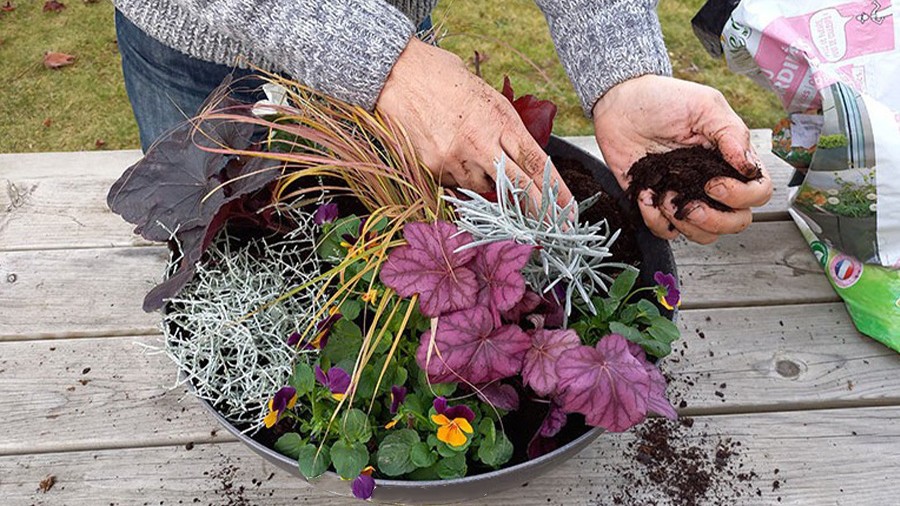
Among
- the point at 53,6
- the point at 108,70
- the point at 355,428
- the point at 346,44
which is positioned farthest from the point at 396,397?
the point at 53,6

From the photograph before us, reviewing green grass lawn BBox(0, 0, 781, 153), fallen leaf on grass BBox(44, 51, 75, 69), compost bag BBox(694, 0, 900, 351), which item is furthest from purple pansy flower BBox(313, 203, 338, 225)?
fallen leaf on grass BBox(44, 51, 75, 69)

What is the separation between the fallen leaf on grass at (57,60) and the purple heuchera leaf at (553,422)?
2.14 m

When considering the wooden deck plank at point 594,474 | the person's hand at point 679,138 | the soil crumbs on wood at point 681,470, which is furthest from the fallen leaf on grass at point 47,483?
the person's hand at point 679,138

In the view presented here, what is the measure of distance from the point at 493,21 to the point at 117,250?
164 centimetres

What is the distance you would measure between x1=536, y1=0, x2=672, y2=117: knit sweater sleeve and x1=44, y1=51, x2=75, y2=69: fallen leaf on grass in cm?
189

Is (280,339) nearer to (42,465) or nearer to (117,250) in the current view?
(42,465)

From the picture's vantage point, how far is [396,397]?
2.15ft

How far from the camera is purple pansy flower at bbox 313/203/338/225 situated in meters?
0.74

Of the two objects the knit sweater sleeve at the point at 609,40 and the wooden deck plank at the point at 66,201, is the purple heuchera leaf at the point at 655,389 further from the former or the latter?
the wooden deck plank at the point at 66,201

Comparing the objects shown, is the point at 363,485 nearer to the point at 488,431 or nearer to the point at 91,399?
the point at 488,431

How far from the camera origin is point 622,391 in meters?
0.60

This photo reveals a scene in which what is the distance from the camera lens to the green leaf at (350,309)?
68 cm

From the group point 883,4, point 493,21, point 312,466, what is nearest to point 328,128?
point 312,466

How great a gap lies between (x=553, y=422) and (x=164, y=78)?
83 cm
